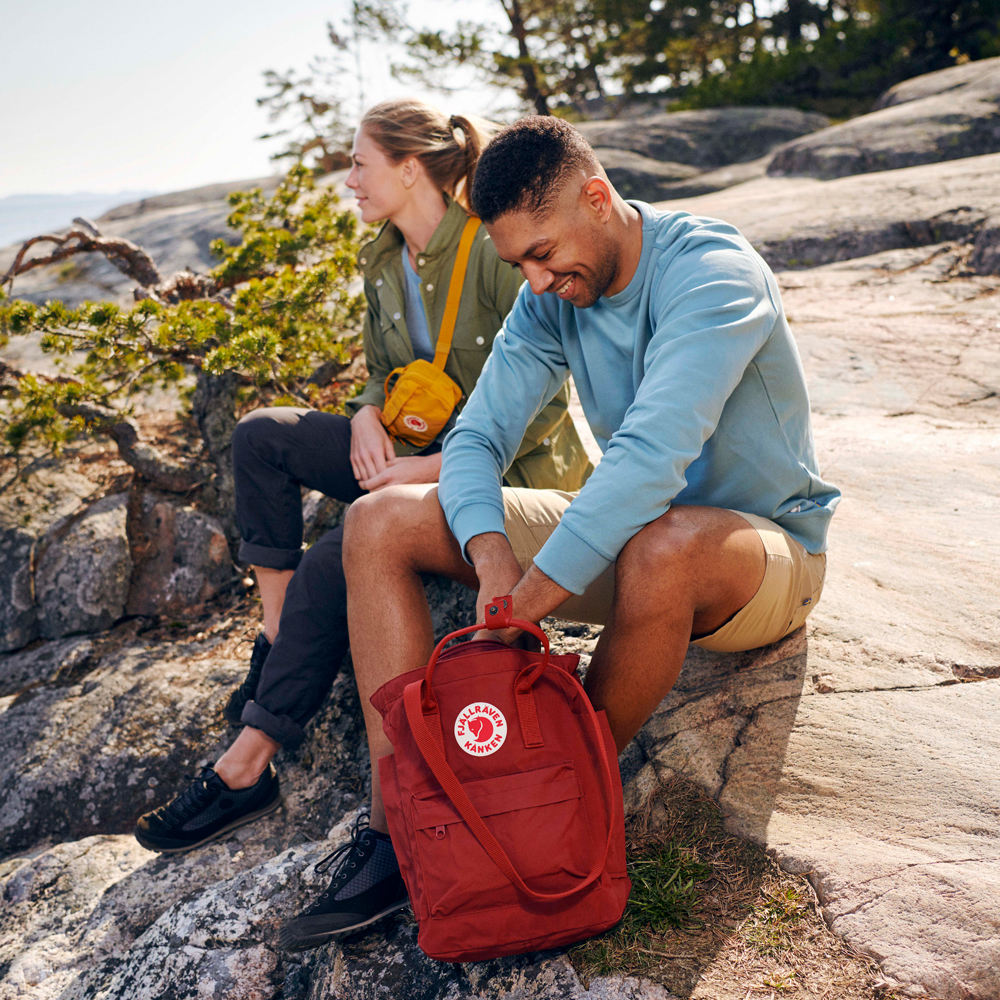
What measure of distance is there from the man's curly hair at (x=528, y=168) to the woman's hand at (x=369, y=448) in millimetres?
972

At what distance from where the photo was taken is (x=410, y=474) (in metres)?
2.52

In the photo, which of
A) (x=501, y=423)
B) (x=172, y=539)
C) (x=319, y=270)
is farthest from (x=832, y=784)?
(x=172, y=539)

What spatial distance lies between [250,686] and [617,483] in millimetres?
1978

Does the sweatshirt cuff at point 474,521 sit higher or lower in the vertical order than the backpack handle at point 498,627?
higher

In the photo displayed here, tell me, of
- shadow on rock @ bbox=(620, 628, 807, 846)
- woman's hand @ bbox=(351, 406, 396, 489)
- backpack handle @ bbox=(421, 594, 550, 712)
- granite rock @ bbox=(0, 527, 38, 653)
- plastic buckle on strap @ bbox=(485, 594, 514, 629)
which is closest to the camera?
backpack handle @ bbox=(421, 594, 550, 712)

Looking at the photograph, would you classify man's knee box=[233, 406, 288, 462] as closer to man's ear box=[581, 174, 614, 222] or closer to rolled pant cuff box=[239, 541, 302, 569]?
rolled pant cuff box=[239, 541, 302, 569]

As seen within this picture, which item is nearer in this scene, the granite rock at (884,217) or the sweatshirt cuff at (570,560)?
the sweatshirt cuff at (570,560)

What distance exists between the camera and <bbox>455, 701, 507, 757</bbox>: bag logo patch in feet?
5.02

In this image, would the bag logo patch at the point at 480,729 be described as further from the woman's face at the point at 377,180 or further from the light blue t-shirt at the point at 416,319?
the woman's face at the point at 377,180

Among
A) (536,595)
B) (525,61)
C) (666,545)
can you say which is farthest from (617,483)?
(525,61)

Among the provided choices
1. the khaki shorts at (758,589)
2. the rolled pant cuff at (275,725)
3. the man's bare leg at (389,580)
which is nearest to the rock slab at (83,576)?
the rolled pant cuff at (275,725)

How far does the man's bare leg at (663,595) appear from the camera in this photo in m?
1.63

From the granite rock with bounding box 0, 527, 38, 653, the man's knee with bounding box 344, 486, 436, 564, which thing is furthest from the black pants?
the granite rock with bounding box 0, 527, 38, 653

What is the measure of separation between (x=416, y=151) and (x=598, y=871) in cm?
244
